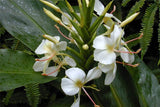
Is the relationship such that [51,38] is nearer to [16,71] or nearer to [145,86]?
[16,71]

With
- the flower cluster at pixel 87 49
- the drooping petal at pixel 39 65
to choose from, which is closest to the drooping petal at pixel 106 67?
the flower cluster at pixel 87 49

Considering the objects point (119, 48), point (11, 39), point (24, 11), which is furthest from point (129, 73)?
point (11, 39)

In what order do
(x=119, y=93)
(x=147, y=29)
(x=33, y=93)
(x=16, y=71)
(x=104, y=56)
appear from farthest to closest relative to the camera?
(x=147, y=29), (x=33, y=93), (x=119, y=93), (x=16, y=71), (x=104, y=56)

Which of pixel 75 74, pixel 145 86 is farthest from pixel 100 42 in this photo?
pixel 145 86

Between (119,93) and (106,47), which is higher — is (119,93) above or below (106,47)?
below

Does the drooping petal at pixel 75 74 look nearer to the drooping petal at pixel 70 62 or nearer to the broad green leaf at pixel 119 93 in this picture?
the drooping petal at pixel 70 62

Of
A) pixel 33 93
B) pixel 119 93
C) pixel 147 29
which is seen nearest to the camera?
pixel 119 93

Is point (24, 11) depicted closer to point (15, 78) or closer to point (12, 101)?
point (15, 78)
